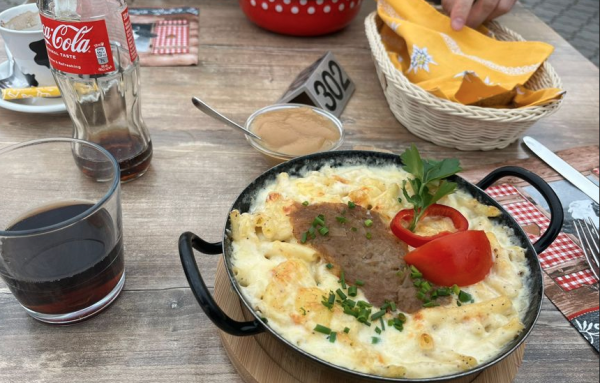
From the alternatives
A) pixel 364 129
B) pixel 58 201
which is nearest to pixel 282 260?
pixel 58 201

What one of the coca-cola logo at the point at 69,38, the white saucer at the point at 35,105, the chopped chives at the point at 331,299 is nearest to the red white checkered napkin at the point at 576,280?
the chopped chives at the point at 331,299

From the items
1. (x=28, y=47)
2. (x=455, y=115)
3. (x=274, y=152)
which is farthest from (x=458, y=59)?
(x=28, y=47)

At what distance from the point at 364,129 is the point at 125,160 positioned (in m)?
0.97

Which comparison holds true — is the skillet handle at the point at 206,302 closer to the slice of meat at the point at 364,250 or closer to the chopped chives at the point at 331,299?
the chopped chives at the point at 331,299

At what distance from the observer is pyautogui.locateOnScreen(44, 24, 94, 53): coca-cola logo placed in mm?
1303

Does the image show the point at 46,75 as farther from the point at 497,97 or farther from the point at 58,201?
the point at 497,97

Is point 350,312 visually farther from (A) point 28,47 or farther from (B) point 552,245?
(A) point 28,47

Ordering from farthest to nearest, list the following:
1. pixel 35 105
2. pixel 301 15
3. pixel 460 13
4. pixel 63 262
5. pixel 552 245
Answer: pixel 301 15 < pixel 460 13 < pixel 35 105 < pixel 552 245 < pixel 63 262

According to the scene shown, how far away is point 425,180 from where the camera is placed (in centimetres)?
128

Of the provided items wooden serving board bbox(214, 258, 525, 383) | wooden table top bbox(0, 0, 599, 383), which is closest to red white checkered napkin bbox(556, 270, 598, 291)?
wooden table top bbox(0, 0, 599, 383)

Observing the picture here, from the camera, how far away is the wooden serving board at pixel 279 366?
110 cm

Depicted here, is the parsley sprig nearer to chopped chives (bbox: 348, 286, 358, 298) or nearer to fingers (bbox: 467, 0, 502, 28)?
chopped chives (bbox: 348, 286, 358, 298)

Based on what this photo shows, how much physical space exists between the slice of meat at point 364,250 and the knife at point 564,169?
0.95m

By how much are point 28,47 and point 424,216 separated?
5.03 ft
